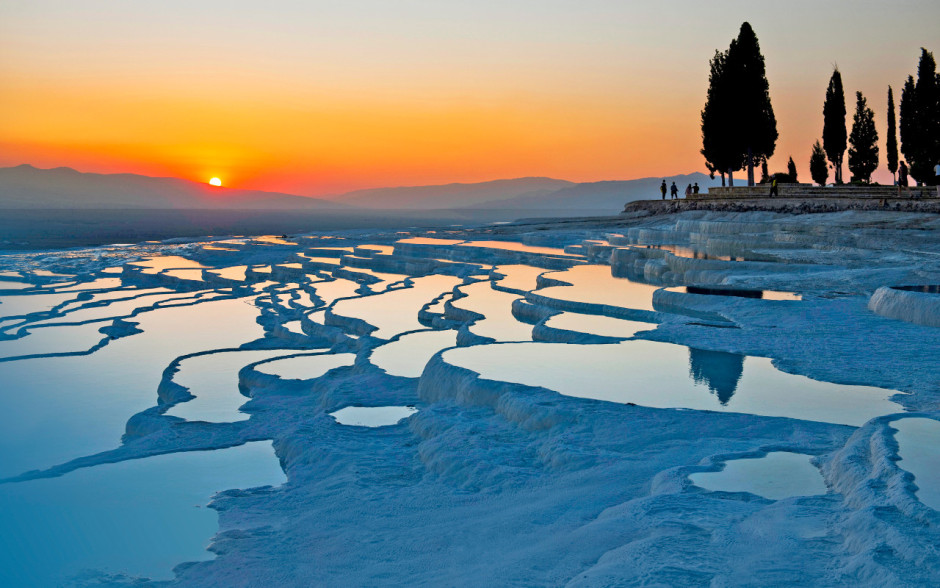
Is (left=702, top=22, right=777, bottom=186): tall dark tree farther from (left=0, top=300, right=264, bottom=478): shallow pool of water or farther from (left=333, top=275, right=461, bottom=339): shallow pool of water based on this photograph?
(left=0, top=300, right=264, bottom=478): shallow pool of water

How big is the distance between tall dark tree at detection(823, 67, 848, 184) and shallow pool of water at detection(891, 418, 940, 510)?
38552 millimetres

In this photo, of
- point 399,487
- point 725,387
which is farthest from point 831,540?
point 725,387

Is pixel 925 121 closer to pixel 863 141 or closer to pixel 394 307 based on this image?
pixel 863 141

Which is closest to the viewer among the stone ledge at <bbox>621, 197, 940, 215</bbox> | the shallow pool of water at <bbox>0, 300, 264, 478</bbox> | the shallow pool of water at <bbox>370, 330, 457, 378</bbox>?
the shallow pool of water at <bbox>0, 300, 264, 478</bbox>

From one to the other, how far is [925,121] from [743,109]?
8102 millimetres

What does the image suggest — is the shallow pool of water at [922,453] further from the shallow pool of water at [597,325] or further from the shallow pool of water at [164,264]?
the shallow pool of water at [164,264]

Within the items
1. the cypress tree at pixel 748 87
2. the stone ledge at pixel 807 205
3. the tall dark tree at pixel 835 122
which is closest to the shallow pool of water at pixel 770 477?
the stone ledge at pixel 807 205

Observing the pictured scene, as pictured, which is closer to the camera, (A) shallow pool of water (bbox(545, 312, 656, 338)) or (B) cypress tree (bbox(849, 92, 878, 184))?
(A) shallow pool of water (bbox(545, 312, 656, 338))

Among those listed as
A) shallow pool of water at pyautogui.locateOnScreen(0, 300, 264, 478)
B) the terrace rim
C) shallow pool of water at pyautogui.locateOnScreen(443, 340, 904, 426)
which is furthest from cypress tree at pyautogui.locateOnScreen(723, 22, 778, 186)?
shallow pool of water at pyautogui.locateOnScreen(443, 340, 904, 426)

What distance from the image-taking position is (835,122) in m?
40.8

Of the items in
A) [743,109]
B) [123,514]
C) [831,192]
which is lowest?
[123,514]

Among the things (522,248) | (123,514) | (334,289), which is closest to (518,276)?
(334,289)

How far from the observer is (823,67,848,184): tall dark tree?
133 feet

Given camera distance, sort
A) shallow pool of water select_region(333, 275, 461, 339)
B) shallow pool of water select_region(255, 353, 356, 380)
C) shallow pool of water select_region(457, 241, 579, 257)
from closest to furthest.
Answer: shallow pool of water select_region(255, 353, 356, 380) < shallow pool of water select_region(333, 275, 461, 339) < shallow pool of water select_region(457, 241, 579, 257)
